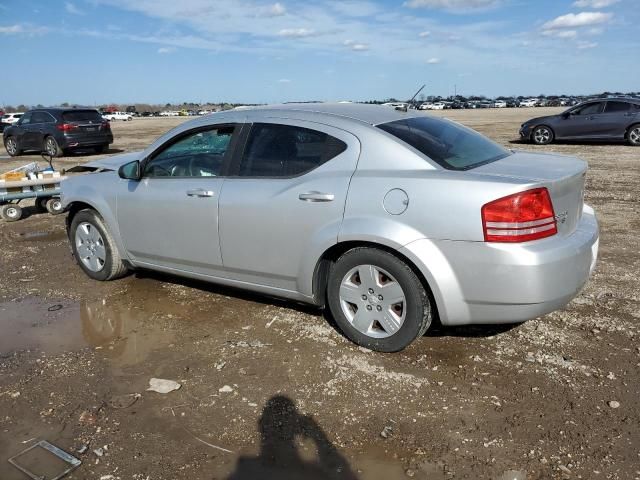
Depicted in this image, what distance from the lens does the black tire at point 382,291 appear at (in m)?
3.49

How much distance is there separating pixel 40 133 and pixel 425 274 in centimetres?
1713

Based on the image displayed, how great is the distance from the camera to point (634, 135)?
16031 millimetres

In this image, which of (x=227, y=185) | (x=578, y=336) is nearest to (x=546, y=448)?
(x=578, y=336)

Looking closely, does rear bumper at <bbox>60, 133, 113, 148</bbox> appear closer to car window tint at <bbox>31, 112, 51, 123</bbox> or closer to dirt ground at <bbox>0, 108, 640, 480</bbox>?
car window tint at <bbox>31, 112, 51, 123</bbox>

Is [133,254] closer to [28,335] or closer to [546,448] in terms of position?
[28,335]

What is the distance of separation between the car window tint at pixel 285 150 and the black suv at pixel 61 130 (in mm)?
14413

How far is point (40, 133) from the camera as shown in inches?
677

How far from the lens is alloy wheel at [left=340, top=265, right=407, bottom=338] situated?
3.60 m

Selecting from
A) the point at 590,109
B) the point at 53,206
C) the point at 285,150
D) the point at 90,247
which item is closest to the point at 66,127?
the point at 53,206

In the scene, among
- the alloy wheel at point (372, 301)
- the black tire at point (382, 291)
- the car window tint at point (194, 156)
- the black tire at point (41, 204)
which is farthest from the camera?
the black tire at point (41, 204)

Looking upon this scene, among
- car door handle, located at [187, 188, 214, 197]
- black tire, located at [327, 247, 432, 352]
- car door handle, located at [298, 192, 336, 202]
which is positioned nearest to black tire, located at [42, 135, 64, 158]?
car door handle, located at [187, 188, 214, 197]

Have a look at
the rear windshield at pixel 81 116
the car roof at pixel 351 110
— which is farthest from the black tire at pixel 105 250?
the rear windshield at pixel 81 116

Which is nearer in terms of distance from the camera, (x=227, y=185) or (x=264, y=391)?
(x=264, y=391)

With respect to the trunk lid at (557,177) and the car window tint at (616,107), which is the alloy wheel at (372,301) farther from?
the car window tint at (616,107)
